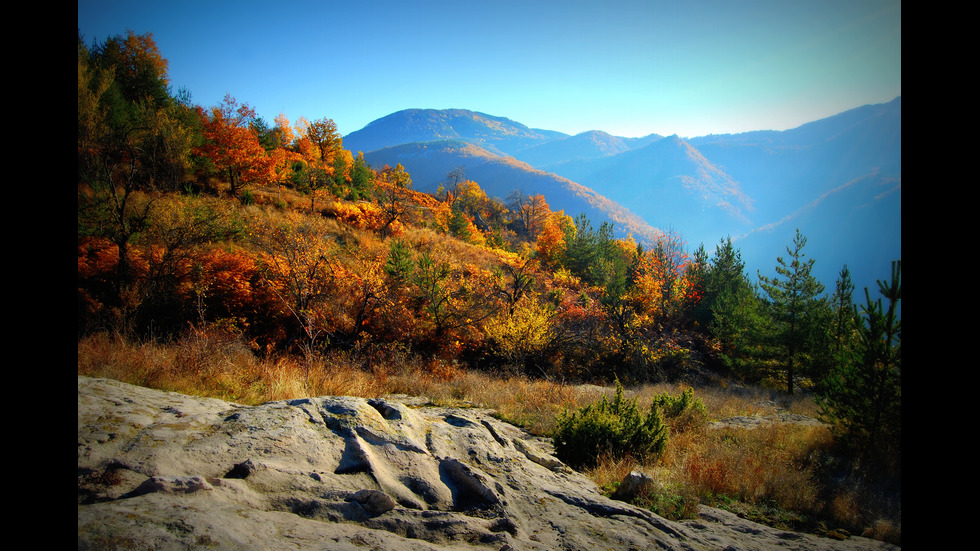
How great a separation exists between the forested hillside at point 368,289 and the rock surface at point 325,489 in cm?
323

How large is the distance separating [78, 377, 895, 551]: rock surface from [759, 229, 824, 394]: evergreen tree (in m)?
21.5

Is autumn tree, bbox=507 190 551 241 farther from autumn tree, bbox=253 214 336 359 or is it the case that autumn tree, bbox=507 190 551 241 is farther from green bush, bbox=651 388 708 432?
green bush, bbox=651 388 708 432

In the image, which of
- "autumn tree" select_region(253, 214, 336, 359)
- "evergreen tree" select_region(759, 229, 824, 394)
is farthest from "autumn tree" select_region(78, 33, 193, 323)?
"evergreen tree" select_region(759, 229, 824, 394)

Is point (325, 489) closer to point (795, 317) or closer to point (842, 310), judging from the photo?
point (842, 310)

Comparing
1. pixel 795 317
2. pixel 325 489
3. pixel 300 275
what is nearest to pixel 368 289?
pixel 300 275

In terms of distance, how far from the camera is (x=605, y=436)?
6133 millimetres

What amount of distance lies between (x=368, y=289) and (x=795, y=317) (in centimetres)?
2416

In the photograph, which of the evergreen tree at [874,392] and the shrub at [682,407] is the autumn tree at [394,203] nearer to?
the shrub at [682,407]

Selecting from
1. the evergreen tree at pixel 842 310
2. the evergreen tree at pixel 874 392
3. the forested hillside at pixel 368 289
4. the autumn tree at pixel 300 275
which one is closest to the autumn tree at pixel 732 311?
the forested hillside at pixel 368 289

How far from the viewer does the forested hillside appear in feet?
43.2
